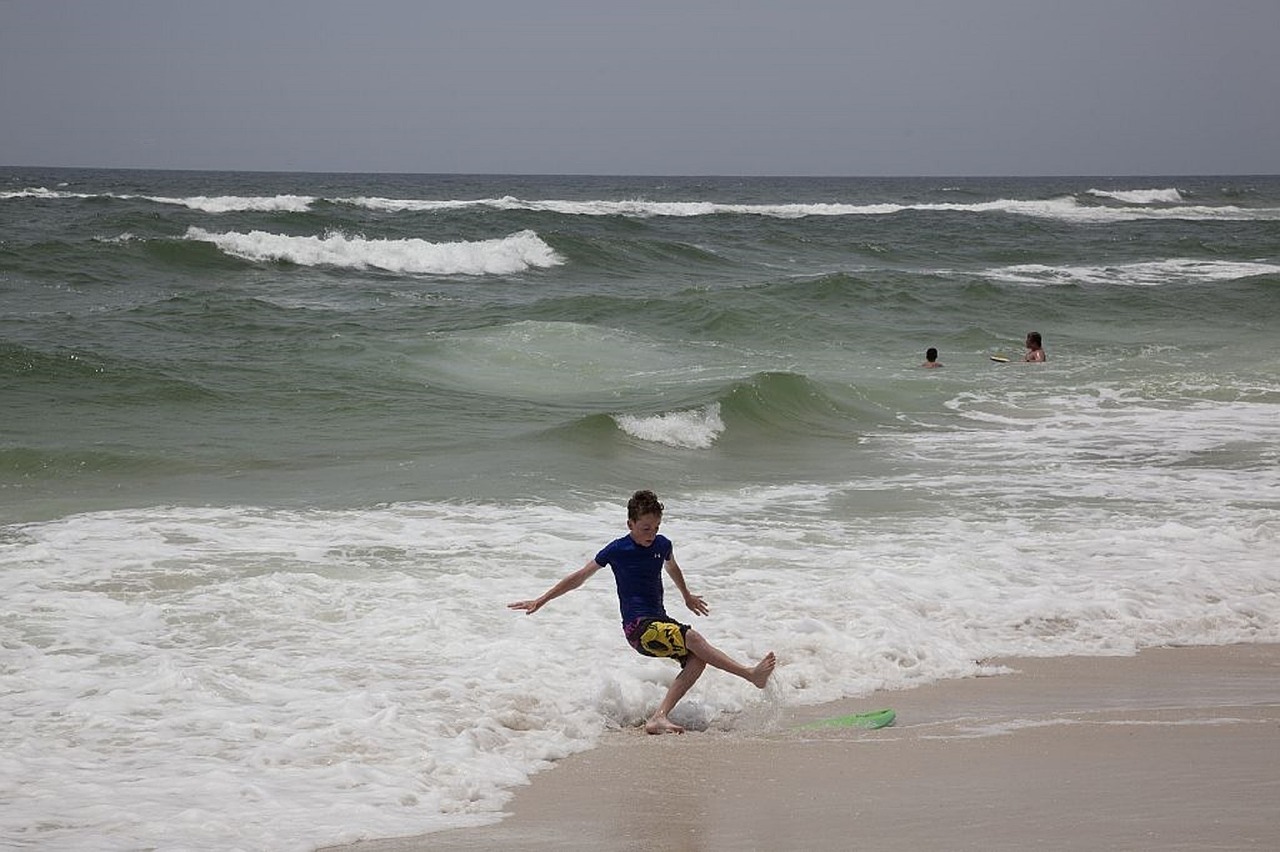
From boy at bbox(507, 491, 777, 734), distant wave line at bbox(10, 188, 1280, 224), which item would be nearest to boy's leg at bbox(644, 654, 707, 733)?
boy at bbox(507, 491, 777, 734)

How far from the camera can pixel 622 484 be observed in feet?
38.5

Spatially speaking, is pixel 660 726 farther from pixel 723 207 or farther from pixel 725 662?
pixel 723 207

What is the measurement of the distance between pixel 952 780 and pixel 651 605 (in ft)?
5.53

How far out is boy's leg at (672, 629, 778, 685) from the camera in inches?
245

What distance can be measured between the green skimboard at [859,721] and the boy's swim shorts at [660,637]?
→ 0.68 metres

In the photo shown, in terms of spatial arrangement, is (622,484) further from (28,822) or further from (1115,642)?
(28,822)

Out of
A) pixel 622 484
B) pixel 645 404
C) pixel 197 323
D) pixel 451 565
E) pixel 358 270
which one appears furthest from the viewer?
pixel 358 270

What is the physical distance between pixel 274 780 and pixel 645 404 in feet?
36.0

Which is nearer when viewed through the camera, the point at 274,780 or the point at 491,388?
the point at 274,780

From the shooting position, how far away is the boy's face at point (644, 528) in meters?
6.30

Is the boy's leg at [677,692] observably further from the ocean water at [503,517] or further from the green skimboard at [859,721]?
the green skimboard at [859,721]

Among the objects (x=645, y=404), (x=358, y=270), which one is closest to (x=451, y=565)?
(x=645, y=404)

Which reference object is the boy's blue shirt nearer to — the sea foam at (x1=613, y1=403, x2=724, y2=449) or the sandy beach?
the sandy beach

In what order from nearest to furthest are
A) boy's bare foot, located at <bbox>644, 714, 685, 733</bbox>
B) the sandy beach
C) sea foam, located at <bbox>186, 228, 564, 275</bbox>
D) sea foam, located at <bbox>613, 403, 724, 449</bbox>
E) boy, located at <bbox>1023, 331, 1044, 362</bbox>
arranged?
the sandy beach
boy's bare foot, located at <bbox>644, 714, 685, 733</bbox>
sea foam, located at <bbox>613, 403, 724, 449</bbox>
boy, located at <bbox>1023, 331, 1044, 362</bbox>
sea foam, located at <bbox>186, 228, 564, 275</bbox>
